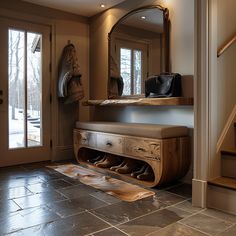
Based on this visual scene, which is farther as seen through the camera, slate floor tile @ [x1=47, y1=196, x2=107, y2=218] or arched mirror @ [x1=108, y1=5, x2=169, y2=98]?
arched mirror @ [x1=108, y1=5, x2=169, y2=98]

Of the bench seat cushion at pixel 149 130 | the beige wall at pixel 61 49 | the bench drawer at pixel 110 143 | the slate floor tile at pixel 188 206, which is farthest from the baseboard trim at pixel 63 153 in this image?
the slate floor tile at pixel 188 206

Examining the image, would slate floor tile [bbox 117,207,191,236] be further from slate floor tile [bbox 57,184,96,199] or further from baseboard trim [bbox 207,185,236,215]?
slate floor tile [bbox 57,184,96,199]

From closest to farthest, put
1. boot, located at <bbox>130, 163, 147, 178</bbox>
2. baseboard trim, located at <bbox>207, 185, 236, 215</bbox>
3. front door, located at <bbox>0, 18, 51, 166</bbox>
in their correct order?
baseboard trim, located at <bbox>207, 185, 236, 215</bbox> → boot, located at <bbox>130, 163, 147, 178</bbox> → front door, located at <bbox>0, 18, 51, 166</bbox>

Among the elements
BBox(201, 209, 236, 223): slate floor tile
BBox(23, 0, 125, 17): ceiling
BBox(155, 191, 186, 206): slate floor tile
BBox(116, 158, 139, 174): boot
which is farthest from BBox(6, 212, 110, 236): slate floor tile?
BBox(23, 0, 125, 17): ceiling

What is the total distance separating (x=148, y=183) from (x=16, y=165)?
204cm

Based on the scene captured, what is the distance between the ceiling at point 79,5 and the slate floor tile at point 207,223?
3043mm

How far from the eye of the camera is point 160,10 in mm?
3160

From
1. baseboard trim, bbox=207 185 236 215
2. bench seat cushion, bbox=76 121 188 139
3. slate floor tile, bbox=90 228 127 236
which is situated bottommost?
slate floor tile, bbox=90 228 127 236

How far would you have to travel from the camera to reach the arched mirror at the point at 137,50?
10.4ft

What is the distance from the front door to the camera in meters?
3.68

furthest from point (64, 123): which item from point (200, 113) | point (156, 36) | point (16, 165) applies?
point (200, 113)

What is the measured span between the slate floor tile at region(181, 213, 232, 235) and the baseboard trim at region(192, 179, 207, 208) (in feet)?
0.62

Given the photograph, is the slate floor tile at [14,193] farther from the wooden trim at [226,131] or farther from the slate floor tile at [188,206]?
the wooden trim at [226,131]

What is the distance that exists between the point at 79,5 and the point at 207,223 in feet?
11.1
